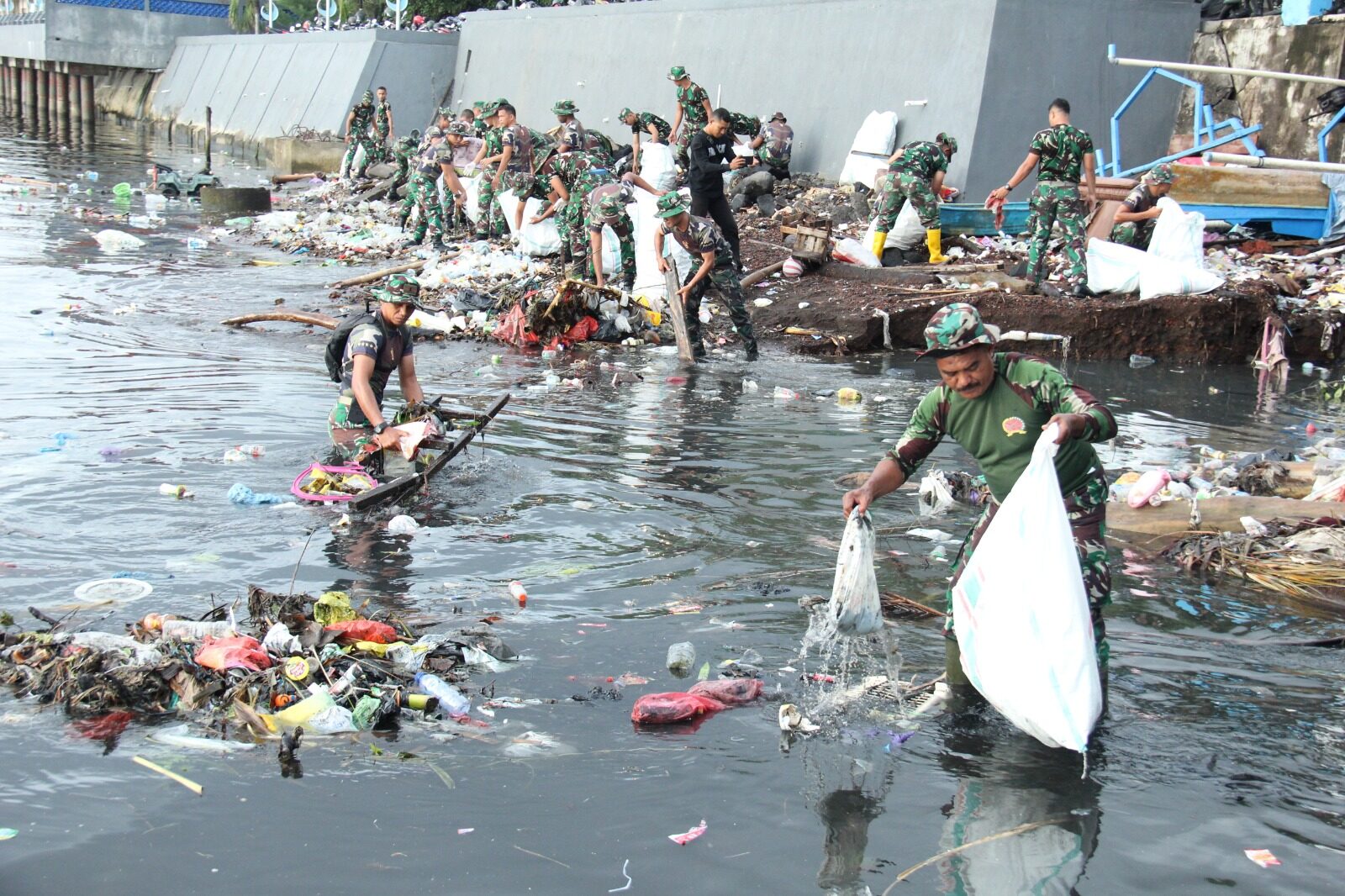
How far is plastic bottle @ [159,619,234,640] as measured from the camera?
4.89 meters

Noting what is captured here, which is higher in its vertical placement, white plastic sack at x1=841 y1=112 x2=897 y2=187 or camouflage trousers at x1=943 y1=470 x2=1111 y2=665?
white plastic sack at x1=841 y1=112 x2=897 y2=187

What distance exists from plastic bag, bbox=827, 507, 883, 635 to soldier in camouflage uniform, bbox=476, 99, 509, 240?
1215cm

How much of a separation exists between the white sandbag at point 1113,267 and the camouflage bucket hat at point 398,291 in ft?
23.8

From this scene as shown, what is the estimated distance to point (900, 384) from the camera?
1074cm

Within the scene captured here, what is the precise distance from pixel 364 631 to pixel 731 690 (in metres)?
1.50

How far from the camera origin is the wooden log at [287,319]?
12.0 metres

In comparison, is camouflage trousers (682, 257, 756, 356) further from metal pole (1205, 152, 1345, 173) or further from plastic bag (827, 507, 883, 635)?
plastic bag (827, 507, 883, 635)

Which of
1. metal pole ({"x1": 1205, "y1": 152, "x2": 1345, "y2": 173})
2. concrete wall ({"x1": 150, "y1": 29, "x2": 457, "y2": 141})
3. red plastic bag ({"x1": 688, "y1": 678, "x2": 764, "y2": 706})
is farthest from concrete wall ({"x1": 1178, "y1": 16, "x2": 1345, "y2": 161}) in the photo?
concrete wall ({"x1": 150, "y1": 29, "x2": 457, "y2": 141})

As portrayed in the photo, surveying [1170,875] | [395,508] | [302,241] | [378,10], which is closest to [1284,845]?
[1170,875]

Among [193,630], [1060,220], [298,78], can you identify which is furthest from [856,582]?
[298,78]

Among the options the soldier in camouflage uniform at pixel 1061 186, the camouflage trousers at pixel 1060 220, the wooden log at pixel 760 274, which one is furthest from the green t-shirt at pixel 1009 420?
the wooden log at pixel 760 274

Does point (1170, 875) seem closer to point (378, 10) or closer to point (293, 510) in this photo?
point (293, 510)

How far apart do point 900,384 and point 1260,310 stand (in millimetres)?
3787

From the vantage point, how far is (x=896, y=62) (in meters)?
16.4
